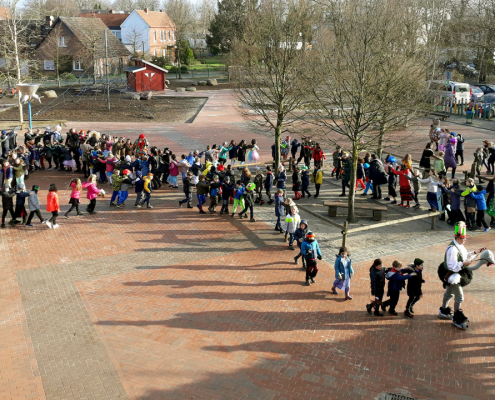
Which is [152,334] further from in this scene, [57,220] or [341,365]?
[57,220]

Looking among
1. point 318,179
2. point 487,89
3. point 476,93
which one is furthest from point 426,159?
A: point 487,89

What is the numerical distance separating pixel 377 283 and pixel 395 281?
365mm

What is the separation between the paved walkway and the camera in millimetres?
8906

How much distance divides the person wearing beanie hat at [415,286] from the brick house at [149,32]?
76784 millimetres

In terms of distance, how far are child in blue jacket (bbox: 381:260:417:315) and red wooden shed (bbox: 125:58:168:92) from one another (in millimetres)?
43055

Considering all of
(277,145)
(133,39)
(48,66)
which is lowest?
(277,145)

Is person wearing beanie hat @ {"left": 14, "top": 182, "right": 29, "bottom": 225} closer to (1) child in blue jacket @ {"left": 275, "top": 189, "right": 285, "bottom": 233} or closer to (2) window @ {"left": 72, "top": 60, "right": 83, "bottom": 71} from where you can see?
(1) child in blue jacket @ {"left": 275, "top": 189, "right": 285, "bottom": 233}

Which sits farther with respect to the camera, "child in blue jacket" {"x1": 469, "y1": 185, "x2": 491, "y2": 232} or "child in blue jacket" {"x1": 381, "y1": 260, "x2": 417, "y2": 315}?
"child in blue jacket" {"x1": 469, "y1": 185, "x2": 491, "y2": 232}

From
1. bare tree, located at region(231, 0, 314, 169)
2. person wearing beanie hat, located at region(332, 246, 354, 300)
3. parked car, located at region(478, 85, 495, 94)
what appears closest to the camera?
person wearing beanie hat, located at region(332, 246, 354, 300)

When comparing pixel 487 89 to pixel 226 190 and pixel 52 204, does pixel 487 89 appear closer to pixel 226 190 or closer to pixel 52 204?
pixel 226 190

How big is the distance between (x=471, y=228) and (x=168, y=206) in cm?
993

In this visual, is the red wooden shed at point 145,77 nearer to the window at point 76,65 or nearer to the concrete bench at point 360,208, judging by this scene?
the window at point 76,65

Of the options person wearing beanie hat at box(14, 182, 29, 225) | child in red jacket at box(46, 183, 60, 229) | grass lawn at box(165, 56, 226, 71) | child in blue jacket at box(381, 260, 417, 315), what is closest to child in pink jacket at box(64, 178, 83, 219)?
child in red jacket at box(46, 183, 60, 229)

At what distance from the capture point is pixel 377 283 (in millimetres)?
10906
